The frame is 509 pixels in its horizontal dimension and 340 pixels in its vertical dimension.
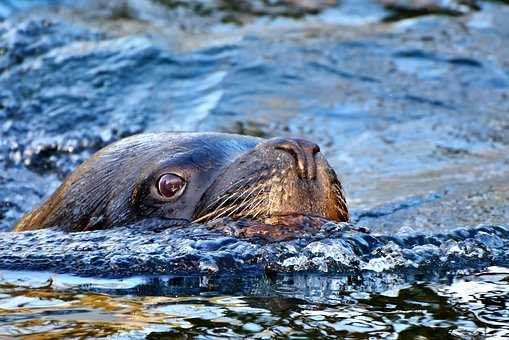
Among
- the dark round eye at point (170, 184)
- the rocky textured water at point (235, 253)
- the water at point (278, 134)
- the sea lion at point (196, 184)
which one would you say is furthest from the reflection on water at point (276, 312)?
the dark round eye at point (170, 184)

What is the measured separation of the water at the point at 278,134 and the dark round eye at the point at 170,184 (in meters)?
0.17

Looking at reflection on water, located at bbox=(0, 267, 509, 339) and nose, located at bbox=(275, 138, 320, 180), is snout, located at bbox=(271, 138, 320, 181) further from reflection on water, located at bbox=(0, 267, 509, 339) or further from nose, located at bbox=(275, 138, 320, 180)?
reflection on water, located at bbox=(0, 267, 509, 339)

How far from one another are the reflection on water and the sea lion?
0.48 meters

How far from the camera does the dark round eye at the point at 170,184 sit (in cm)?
484

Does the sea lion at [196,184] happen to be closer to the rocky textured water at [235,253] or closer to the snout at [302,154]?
the snout at [302,154]

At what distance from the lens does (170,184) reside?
15.9 feet

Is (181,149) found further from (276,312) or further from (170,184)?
(276,312)

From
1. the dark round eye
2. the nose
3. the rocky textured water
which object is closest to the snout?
the nose

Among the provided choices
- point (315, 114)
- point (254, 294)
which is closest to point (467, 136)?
point (315, 114)

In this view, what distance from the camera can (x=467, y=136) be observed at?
8656 mm

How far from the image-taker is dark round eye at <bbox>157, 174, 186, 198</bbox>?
484 cm

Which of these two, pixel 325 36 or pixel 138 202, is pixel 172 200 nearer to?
pixel 138 202

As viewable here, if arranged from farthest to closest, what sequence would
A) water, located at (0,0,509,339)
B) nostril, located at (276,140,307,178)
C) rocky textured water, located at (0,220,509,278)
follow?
nostril, located at (276,140,307,178) < rocky textured water, located at (0,220,509,278) < water, located at (0,0,509,339)

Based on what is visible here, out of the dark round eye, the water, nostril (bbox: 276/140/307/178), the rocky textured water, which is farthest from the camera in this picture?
the dark round eye
